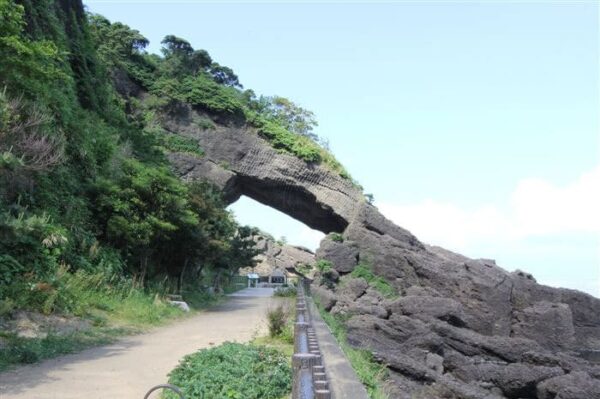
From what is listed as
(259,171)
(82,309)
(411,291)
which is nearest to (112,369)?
(82,309)

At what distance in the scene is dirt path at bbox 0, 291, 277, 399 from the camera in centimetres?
705

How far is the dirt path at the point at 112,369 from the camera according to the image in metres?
7.05

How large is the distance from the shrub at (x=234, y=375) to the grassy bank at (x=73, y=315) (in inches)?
115

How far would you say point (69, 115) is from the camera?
1773cm

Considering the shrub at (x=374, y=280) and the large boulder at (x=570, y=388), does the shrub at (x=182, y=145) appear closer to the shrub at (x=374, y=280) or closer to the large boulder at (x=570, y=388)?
the shrub at (x=374, y=280)

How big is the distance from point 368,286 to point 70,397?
1014 inches

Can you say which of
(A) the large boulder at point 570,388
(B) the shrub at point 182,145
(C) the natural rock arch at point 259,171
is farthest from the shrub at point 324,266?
(A) the large boulder at point 570,388

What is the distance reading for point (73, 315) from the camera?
12320mm

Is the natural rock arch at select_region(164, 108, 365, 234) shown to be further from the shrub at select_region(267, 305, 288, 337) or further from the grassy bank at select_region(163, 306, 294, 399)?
the grassy bank at select_region(163, 306, 294, 399)

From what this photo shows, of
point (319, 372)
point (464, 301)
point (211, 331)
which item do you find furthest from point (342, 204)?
point (319, 372)

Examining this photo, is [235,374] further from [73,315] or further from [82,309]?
[82,309]

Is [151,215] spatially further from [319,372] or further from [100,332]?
[319,372]

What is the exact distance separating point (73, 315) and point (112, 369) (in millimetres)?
4265

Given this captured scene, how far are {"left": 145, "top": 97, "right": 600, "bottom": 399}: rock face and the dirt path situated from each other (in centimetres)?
618
